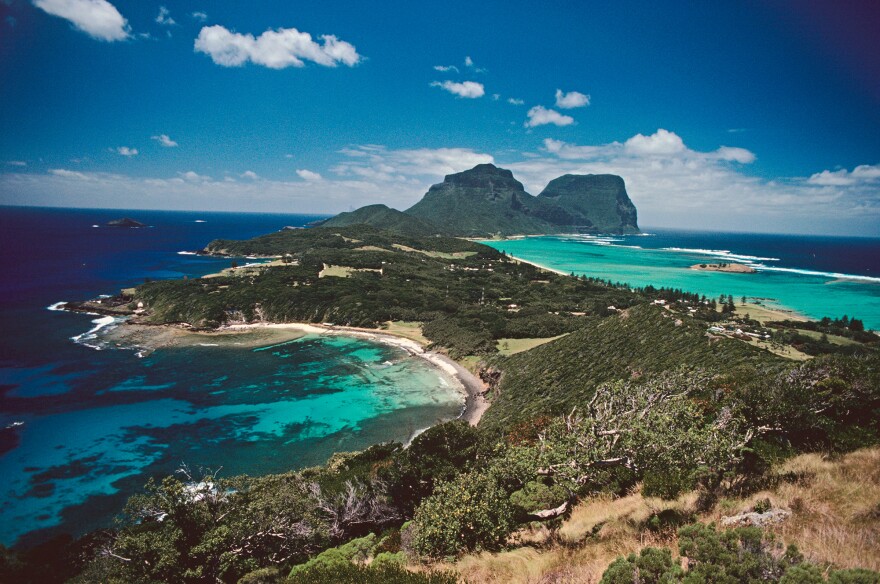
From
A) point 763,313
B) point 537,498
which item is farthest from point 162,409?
point 763,313

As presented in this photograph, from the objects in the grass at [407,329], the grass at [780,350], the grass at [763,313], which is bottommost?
the grass at [407,329]

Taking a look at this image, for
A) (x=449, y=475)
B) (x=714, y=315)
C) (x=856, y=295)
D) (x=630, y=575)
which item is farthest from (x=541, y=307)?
(x=856, y=295)

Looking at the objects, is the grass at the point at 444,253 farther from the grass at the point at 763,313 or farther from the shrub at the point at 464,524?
the shrub at the point at 464,524

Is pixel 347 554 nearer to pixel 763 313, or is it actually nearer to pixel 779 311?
pixel 763 313

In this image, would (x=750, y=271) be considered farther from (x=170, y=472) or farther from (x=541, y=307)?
(x=170, y=472)

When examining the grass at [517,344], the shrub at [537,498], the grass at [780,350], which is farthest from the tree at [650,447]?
the grass at [517,344]

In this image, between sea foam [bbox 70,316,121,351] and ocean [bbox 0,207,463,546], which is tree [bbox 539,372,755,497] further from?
sea foam [bbox 70,316,121,351]

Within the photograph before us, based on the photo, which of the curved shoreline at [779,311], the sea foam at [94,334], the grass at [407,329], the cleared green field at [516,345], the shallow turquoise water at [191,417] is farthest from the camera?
the curved shoreline at [779,311]
